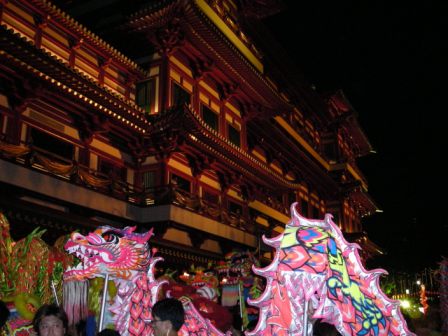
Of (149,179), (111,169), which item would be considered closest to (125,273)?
(111,169)

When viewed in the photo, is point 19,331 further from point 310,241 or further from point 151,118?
point 151,118

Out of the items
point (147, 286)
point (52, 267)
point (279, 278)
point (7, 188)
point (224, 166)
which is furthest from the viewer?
point (224, 166)

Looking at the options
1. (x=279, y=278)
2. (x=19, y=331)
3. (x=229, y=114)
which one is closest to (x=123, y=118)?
(x=229, y=114)

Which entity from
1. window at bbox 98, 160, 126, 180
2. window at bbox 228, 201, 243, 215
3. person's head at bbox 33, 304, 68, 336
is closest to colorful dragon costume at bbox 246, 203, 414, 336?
person's head at bbox 33, 304, 68, 336

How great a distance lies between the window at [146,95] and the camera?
17.5m

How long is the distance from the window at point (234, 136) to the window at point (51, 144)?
8832 millimetres

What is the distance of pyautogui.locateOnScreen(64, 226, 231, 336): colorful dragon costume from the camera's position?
4590 millimetres

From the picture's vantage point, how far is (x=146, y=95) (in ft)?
58.3

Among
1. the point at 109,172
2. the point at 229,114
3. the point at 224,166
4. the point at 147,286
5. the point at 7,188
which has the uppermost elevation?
the point at 229,114

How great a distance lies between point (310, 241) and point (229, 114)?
59.3 feet

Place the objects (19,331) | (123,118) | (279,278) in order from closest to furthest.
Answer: (279,278) < (19,331) < (123,118)

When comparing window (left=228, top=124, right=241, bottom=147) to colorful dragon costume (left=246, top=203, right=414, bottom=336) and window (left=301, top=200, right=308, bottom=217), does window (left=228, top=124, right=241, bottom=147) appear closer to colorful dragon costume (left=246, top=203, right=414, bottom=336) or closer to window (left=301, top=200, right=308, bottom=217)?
window (left=301, top=200, right=308, bottom=217)

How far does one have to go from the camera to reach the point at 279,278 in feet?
12.6

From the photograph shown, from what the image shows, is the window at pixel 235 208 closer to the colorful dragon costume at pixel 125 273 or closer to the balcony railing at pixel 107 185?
the balcony railing at pixel 107 185
